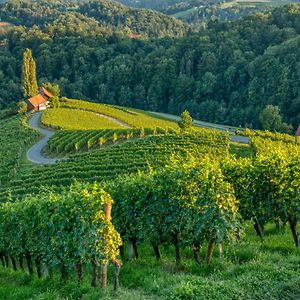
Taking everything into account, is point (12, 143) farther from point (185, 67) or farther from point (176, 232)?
point (185, 67)

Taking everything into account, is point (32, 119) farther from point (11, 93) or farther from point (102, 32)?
point (102, 32)

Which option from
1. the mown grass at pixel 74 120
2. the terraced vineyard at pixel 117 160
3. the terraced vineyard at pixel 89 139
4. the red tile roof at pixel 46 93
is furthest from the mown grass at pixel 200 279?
the red tile roof at pixel 46 93

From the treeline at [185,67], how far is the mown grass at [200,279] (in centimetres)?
8248

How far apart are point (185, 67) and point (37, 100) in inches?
1887

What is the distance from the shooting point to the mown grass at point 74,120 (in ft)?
267

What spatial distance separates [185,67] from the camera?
13075 centimetres

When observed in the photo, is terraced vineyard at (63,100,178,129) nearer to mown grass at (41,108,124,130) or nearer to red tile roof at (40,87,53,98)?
mown grass at (41,108,124,130)

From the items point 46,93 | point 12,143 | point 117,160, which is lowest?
point 12,143

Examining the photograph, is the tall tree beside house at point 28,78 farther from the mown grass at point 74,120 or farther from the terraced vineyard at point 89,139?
the terraced vineyard at point 89,139

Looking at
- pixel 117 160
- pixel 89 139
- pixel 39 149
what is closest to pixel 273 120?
pixel 89 139

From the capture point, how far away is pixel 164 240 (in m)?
18.5

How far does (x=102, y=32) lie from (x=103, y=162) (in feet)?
418

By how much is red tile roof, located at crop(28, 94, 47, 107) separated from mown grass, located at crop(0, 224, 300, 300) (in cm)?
8212

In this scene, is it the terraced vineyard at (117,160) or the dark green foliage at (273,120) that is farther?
the dark green foliage at (273,120)
